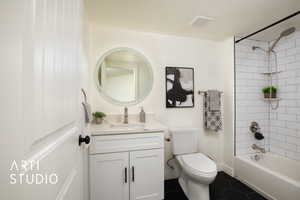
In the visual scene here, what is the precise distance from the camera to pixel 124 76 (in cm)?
202

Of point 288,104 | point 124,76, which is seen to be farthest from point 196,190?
point 288,104

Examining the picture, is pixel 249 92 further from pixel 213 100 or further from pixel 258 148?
pixel 258 148

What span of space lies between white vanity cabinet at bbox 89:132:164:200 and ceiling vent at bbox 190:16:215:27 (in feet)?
4.59

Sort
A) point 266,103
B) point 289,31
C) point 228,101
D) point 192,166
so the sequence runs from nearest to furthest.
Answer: point 192,166, point 289,31, point 228,101, point 266,103

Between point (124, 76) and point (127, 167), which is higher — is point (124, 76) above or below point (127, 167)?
above

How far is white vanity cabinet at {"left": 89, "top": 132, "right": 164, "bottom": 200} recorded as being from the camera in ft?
4.67

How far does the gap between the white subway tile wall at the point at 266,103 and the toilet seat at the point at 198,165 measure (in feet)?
2.85

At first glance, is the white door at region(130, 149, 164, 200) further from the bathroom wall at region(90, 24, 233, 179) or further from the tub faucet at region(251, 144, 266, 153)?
the tub faucet at region(251, 144, 266, 153)

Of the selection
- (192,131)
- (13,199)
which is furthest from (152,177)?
(13,199)

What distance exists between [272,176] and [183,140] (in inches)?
42.0

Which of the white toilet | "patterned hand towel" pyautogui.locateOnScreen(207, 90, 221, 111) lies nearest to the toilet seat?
the white toilet

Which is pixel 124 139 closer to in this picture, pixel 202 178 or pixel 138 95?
pixel 138 95

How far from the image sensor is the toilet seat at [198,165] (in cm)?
149

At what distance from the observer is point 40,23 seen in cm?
40
